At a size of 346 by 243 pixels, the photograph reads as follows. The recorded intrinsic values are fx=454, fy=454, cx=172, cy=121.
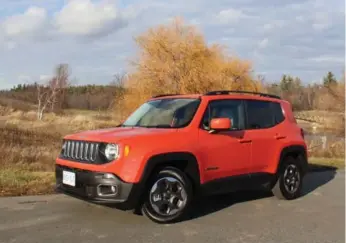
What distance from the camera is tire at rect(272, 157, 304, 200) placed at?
775 centimetres

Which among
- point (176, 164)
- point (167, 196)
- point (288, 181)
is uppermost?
point (176, 164)

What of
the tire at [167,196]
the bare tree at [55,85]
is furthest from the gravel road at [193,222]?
the bare tree at [55,85]

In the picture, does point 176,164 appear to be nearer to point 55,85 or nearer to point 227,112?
point 227,112

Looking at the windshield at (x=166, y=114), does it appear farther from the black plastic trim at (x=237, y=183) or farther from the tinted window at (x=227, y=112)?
the black plastic trim at (x=237, y=183)

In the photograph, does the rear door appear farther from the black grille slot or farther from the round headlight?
the black grille slot

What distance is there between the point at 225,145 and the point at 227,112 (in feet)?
2.01

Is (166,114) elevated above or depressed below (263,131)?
above

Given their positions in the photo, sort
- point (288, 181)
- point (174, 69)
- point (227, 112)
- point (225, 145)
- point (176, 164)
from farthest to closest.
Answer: point (174, 69), point (288, 181), point (227, 112), point (225, 145), point (176, 164)

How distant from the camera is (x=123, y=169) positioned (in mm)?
5707

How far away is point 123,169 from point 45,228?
3.90ft

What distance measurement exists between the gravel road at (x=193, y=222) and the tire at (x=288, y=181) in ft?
0.58

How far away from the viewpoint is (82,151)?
6137 mm

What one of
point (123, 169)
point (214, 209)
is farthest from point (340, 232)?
point (123, 169)

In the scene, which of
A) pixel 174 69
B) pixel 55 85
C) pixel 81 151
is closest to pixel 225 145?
pixel 81 151
